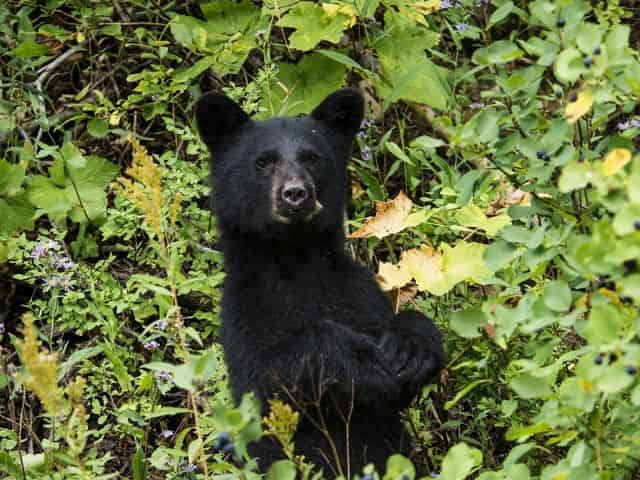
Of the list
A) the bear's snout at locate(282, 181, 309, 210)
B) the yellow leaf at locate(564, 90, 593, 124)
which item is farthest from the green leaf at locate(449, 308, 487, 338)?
the bear's snout at locate(282, 181, 309, 210)

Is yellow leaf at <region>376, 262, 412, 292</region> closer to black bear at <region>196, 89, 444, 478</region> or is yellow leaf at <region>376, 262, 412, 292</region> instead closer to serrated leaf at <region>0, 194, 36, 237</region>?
black bear at <region>196, 89, 444, 478</region>

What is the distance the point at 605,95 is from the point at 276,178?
72.6 inches

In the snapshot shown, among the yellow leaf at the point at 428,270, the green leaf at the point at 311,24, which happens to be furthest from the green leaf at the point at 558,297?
the green leaf at the point at 311,24

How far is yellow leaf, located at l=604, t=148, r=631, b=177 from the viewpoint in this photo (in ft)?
8.64

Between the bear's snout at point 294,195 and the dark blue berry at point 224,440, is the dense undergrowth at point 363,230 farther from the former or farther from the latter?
the bear's snout at point 294,195

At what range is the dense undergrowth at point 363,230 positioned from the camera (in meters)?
2.97

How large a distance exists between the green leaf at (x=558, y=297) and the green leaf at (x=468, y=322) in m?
0.42

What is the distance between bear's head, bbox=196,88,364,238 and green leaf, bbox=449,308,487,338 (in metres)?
1.15

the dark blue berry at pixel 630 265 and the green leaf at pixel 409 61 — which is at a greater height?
the dark blue berry at pixel 630 265

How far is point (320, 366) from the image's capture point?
4.11m

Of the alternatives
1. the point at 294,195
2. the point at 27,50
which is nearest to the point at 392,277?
the point at 294,195

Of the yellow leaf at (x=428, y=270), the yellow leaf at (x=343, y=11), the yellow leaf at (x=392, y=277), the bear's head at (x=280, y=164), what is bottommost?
the yellow leaf at (x=392, y=277)

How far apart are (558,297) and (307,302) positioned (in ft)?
5.24

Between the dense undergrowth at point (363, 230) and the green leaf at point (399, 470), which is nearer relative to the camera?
the green leaf at point (399, 470)
